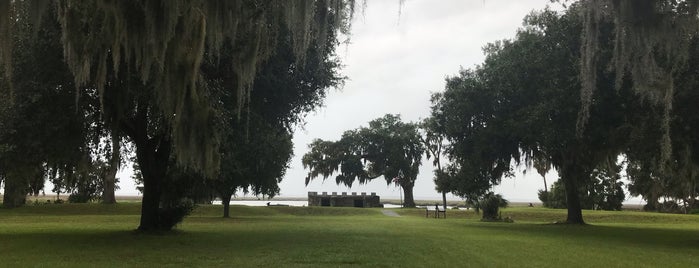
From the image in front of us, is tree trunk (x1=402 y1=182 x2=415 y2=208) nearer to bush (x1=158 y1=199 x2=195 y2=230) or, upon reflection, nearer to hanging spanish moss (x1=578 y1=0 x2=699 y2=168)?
bush (x1=158 y1=199 x2=195 y2=230)

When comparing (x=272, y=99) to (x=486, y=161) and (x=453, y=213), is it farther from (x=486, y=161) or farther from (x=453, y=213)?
(x=453, y=213)

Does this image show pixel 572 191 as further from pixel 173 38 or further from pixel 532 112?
pixel 173 38

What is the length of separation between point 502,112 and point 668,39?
16.3m

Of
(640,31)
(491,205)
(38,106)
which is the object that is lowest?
(491,205)

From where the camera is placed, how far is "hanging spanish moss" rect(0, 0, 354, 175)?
9.21 meters

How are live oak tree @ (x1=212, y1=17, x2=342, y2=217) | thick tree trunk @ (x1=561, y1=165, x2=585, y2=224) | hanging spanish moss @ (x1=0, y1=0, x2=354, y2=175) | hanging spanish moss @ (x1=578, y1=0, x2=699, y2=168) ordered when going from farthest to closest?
thick tree trunk @ (x1=561, y1=165, x2=585, y2=224) → live oak tree @ (x1=212, y1=17, x2=342, y2=217) → hanging spanish moss @ (x1=578, y1=0, x2=699, y2=168) → hanging spanish moss @ (x1=0, y1=0, x2=354, y2=175)

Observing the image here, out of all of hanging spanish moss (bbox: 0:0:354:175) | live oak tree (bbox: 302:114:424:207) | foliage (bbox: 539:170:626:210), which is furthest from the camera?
live oak tree (bbox: 302:114:424:207)

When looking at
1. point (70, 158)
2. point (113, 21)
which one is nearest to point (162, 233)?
point (70, 158)

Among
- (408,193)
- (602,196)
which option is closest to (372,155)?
(408,193)

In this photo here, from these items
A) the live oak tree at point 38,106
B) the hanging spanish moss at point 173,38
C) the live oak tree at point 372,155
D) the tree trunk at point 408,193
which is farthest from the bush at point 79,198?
the hanging spanish moss at point 173,38

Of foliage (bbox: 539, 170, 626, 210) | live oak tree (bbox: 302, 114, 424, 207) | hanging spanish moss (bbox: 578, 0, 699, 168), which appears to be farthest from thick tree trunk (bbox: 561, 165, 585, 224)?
live oak tree (bbox: 302, 114, 424, 207)

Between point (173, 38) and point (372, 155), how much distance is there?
5856cm

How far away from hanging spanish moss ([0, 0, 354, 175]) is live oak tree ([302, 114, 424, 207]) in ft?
177

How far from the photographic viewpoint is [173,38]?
9.65m
